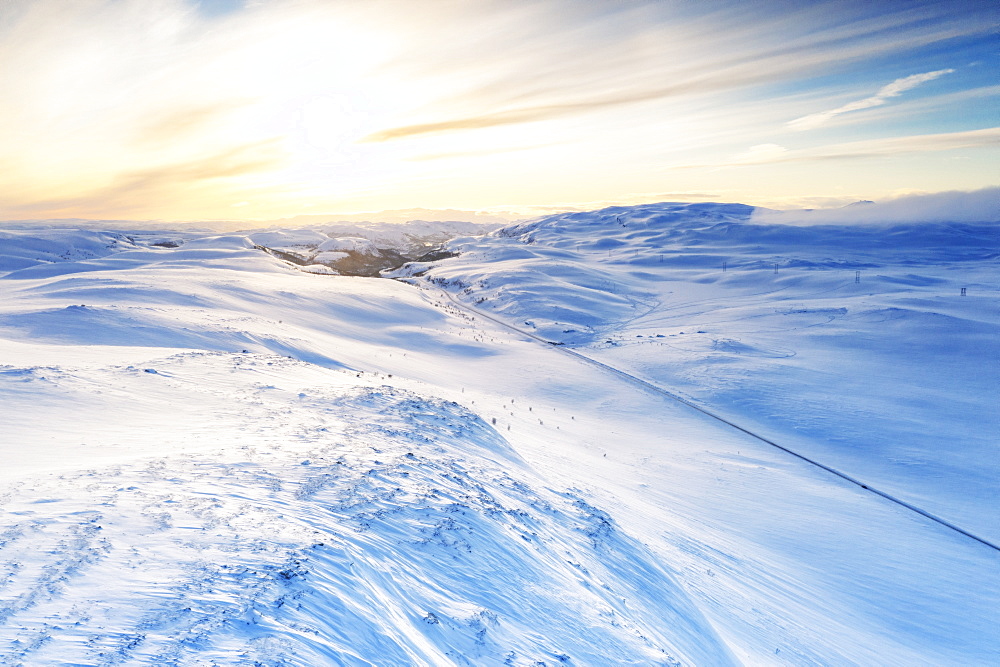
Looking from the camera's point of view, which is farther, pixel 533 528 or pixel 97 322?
pixel 97 322

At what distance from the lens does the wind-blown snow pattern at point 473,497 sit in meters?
4.50

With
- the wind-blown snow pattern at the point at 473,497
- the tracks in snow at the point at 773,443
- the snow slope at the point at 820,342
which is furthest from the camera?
the snow slope at the point at 820,342

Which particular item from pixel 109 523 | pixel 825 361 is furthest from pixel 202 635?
pixel 825 361

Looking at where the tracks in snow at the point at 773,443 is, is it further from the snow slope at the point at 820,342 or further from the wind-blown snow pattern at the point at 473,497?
the snow slope at the point at 820,342

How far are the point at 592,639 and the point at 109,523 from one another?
17.5ft

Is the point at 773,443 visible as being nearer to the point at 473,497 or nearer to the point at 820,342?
the point at 473,497

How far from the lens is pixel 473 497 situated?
7.87m

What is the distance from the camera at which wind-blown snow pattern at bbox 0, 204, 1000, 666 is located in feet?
14.8

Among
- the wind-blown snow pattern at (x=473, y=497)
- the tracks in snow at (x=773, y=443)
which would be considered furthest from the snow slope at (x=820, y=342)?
the tracks in snow at (x=773, y=443)

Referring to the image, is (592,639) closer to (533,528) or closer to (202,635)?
(533,528)

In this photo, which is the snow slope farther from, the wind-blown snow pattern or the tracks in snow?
the tracks in snow

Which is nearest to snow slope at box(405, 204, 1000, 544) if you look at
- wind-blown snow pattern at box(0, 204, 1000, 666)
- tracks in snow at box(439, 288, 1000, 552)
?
Answer: wind-blown snow pattern at box(0, 204, 1000, 666)

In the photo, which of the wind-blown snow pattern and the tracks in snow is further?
the tracks in snow

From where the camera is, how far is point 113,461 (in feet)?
22.7
